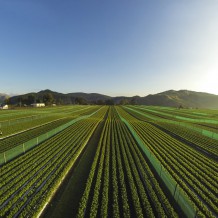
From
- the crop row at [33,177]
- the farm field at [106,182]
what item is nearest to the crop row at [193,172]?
the farm field at [106,182]

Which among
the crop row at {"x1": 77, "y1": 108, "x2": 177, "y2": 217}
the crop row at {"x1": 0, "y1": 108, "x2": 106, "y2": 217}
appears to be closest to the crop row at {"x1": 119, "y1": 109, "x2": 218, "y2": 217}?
the crop row at {"x1": 77, "y1": 108, "x2": 177, "y2": 217}

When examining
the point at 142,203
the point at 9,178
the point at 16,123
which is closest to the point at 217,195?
the point at 142,203

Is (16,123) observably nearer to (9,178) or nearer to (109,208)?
(9,178)

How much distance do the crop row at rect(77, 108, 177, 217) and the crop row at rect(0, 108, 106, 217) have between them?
3192 millimetres

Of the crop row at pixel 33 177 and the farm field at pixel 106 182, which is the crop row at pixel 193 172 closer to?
the farm field at pixel 106 182

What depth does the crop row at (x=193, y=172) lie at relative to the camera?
587 inches

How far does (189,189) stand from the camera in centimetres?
1631

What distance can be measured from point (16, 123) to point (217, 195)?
49.3 m

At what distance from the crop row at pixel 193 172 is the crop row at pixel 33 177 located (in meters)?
Answer: 11.7

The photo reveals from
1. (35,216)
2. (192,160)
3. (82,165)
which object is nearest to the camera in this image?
(35,216)

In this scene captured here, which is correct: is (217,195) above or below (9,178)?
below

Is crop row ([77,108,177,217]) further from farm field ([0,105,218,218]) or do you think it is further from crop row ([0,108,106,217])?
crop row ([0,108,106,217])

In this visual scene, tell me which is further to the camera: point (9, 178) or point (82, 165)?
point (82, 165)

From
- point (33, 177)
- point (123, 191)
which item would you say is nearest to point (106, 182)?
point (123, 191)
